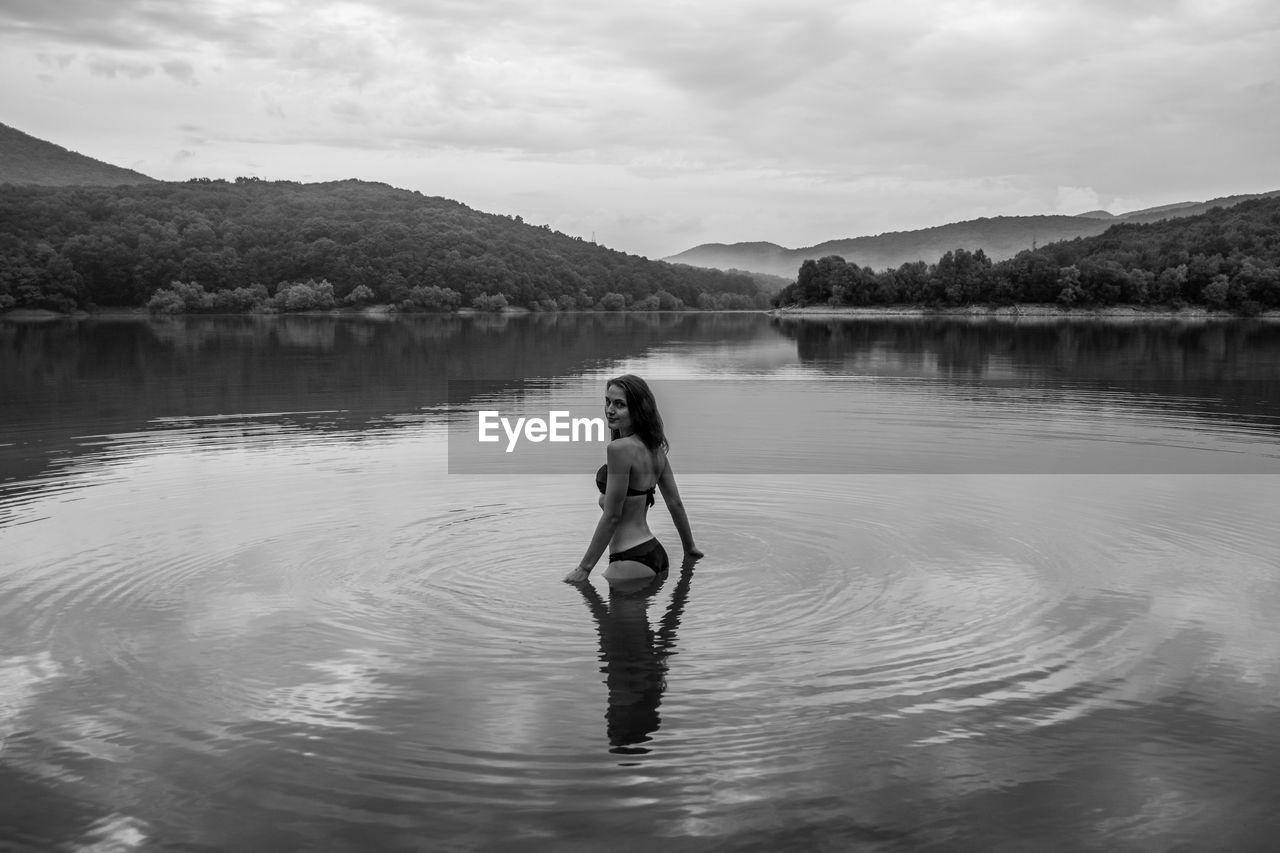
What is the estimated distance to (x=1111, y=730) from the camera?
7.14 metres

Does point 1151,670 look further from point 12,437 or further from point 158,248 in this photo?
point 158,248

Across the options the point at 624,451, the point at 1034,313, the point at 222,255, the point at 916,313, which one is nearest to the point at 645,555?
the point at 624,451

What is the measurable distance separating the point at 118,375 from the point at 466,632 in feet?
116

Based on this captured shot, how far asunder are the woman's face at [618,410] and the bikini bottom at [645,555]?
1.22 meters

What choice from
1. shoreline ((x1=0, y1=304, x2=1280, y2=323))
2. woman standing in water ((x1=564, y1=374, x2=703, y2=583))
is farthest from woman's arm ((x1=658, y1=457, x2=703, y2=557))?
shoreline ((x1=0, y1=304, x2=1280, y2=323))

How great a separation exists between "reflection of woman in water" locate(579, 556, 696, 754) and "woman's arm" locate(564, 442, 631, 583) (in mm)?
196

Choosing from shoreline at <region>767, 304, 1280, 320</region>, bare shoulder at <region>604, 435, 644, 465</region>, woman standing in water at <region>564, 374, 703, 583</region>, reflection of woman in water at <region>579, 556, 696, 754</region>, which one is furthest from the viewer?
shoreline at <region>767, 304, 1280, 320</region>

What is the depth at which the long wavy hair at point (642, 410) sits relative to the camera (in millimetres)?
10352

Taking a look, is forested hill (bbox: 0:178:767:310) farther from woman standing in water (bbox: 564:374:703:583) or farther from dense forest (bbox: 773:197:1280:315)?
woman standing in water (bbox: 564:374:703:583)

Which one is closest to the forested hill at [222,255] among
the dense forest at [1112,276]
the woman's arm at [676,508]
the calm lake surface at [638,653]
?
the dense forest at [1112,276]

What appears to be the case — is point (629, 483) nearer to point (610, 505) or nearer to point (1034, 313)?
point (610, 505)

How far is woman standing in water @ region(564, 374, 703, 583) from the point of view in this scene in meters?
10.3

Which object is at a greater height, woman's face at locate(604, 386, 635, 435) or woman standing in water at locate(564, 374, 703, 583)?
woman's face at locate(604, 386, 635, 435)

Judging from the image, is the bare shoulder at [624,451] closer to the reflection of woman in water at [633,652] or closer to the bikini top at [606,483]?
the bikini top at [606,483]
